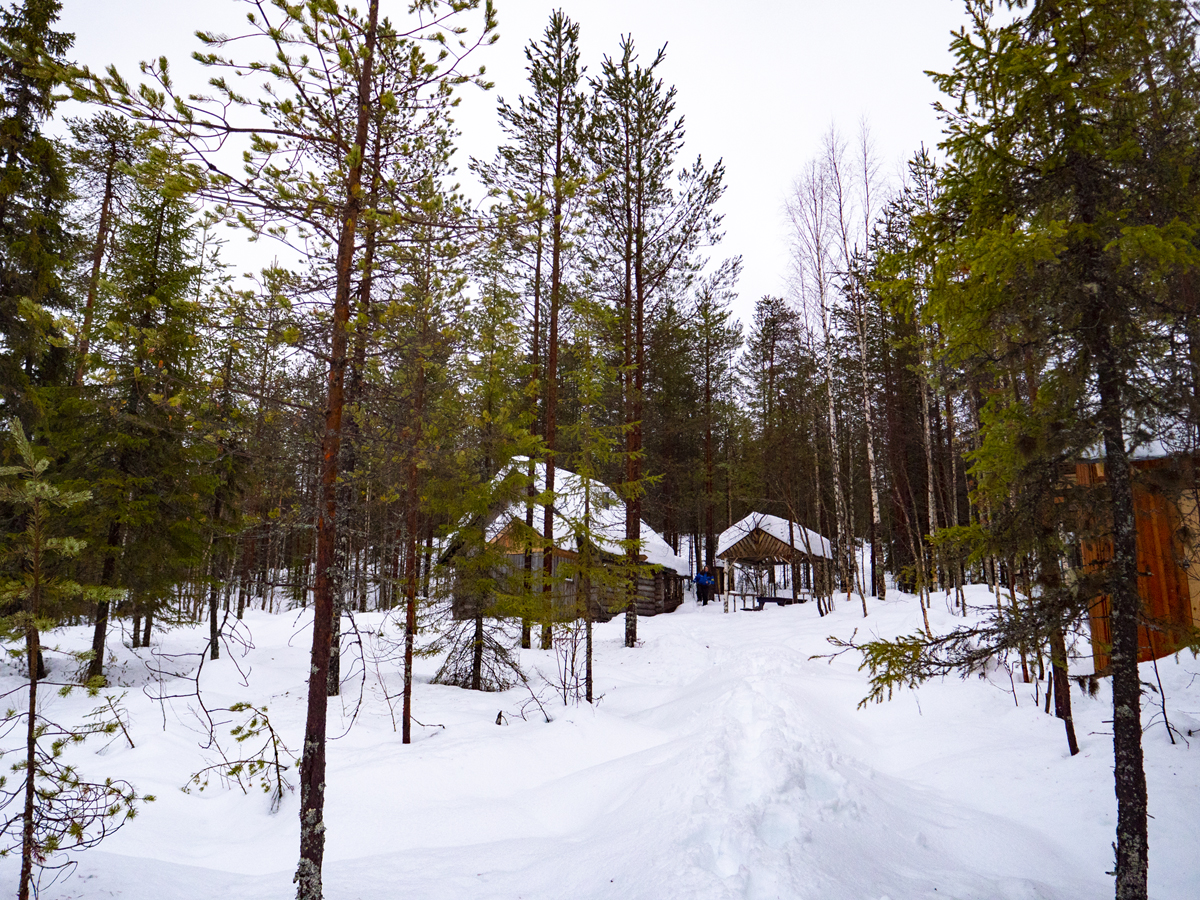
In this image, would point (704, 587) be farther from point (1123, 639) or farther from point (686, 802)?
point (1123, 639)

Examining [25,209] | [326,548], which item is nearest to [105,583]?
[25,209]

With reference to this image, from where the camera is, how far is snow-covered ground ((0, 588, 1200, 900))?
4.74 m

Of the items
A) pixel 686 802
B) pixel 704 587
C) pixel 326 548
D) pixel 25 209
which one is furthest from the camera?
pixel 704 587

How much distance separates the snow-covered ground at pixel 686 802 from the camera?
4.74m

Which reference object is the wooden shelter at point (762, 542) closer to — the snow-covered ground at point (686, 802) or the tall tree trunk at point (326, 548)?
the snow-covered ground at point (686, 802)

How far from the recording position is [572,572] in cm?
1115

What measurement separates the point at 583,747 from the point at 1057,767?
18.4ft

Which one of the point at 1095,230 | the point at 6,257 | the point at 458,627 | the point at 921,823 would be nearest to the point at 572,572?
the point at 458,627

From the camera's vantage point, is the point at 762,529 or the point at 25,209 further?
the point at 762,529

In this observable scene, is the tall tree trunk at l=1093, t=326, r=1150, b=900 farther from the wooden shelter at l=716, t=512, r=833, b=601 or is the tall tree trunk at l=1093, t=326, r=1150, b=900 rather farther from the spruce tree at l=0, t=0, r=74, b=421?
the wooden shelter at l=716, t=512, r=833, b=601

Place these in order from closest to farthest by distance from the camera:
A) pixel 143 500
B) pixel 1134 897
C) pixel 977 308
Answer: pixel 1134 897 → pixel 977 308 → pixel 143 500

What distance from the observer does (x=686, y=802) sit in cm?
566

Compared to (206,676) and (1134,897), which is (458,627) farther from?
(1134,897)

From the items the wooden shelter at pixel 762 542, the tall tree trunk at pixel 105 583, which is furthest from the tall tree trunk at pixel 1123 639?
the wooden shelter at pixel 762 542
